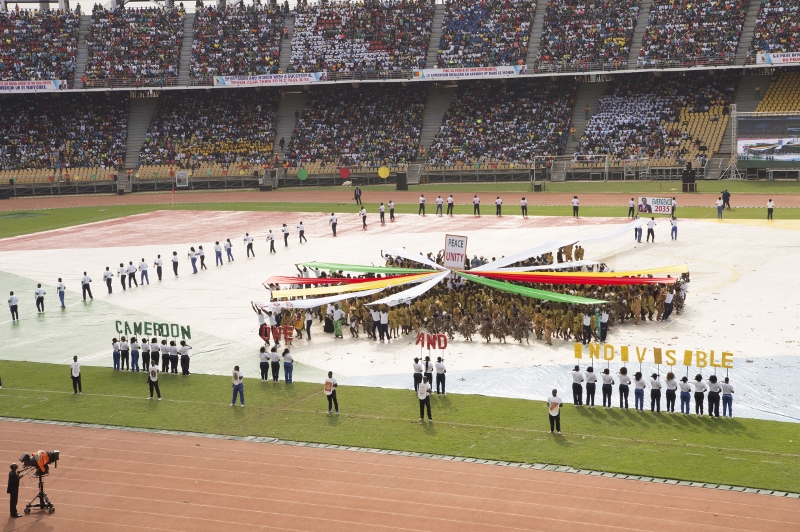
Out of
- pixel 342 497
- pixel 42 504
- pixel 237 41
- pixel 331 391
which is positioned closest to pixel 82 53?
pixel 237 41

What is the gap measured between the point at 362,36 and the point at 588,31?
18.3 m

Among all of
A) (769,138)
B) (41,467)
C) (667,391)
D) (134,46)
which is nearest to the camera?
Answer: (41,467)

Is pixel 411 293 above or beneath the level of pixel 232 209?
beneath

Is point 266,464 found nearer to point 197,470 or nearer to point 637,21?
point 197,470

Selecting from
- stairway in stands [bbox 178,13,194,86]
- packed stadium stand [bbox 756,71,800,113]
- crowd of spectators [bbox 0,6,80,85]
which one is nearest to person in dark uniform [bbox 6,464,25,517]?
packed stadium stand [bbox 756,71,800,113]

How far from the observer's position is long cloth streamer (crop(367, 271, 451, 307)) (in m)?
28.9

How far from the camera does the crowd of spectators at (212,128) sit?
2874 inches

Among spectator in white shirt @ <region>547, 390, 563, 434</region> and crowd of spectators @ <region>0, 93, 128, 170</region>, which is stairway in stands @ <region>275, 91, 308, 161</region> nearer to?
crowd of spectators @ <region>0, 93, 128, 170</region>

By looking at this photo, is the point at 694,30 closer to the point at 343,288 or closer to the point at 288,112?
the point at 288,112

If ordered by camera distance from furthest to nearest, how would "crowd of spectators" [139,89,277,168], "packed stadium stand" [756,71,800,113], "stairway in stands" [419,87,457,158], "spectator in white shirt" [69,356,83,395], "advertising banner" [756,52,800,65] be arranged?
"crowd of spectators" [139,89,277,168]
"stairway in stands" [419,87,457,158]
"packed stadium stand" [756,71,800,113]
"advertising banner" [756,52,800,65]
"spectator in white shirt" [69,356,83,395]

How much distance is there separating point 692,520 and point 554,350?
35.2 ft

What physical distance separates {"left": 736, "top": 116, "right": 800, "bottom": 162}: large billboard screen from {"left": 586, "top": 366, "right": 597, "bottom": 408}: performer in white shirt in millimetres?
39612

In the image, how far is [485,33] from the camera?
7256 centimetres

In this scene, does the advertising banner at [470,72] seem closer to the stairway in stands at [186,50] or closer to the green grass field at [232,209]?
the green grass field at [232,209]
